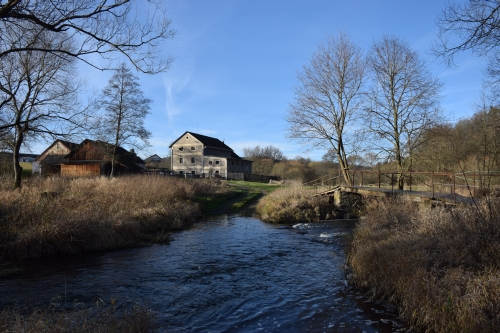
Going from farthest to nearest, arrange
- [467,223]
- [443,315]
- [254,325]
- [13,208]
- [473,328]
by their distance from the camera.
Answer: [13,208] → [467,223] → [254,325] → [443,315] → [473,328]

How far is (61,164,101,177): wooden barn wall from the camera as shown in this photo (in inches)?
1793

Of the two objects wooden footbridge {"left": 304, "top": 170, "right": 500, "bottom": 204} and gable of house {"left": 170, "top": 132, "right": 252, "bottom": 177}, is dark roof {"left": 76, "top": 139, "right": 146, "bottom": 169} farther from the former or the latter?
wooden footbridge {"left": 304, "top": 170, "right": 500, "bottom": 204}

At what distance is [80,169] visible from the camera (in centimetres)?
4644

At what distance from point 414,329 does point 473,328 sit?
1085 millimetres

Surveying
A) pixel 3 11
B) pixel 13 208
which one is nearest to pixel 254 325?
pixel 3 11

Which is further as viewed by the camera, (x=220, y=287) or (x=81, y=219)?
(x=81, y=219)

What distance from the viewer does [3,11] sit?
5.48 metres

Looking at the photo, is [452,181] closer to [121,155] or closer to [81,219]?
[81,219]

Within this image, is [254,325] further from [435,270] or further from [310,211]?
[310,211]

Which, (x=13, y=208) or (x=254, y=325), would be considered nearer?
(x=254, y=325)

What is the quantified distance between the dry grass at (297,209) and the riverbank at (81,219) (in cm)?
528

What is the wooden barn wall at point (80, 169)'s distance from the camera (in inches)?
1793

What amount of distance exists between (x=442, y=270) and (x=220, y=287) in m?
4.89

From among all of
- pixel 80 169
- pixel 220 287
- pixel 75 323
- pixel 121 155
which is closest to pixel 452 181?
pixel 220 287
